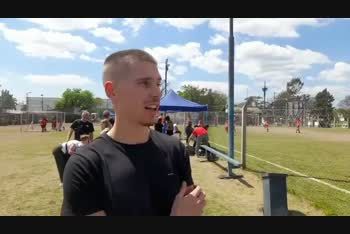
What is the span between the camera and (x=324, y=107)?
327ft

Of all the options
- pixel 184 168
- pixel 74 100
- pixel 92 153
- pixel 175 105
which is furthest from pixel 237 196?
pixel 74 100

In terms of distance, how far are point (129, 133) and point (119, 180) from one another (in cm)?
24

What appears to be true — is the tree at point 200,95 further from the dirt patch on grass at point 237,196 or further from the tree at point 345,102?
the dirt patch on grass at point 237,196

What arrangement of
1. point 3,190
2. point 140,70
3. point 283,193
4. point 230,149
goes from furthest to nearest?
1. point 230,149
2. point 3,190
3. point 283,193
4. point 140,70

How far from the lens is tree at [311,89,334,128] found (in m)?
77.2

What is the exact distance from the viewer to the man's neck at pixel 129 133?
70.4 inches

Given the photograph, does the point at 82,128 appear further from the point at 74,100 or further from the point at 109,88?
the point at 74,100

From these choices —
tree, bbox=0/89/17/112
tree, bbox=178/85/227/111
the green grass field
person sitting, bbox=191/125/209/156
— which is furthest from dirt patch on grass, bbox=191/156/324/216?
tree, bbox=0/89/17/112

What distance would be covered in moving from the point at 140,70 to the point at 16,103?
6177 inches

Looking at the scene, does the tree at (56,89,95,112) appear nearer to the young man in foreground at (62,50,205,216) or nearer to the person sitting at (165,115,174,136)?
the person sitting at (165,115,174,136)

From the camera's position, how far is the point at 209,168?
13781mm
